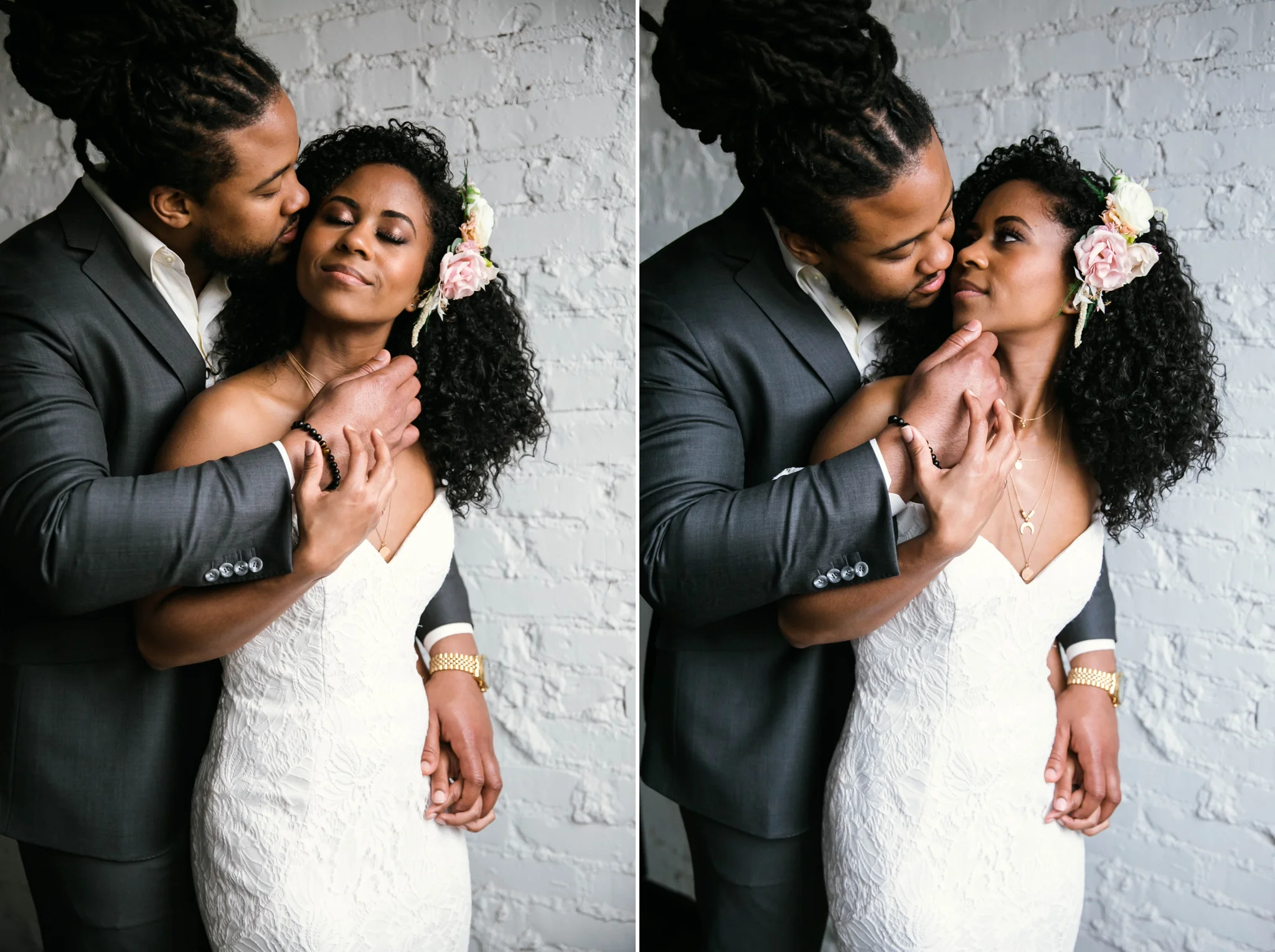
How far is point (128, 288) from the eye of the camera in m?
1.23

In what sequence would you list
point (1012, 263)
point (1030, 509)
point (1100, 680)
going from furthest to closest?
point (1100, 680)
point (1030, 509)
point (1012, 263)

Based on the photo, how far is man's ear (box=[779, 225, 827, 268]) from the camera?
4.31ft

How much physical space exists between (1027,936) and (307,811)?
3.41 feet

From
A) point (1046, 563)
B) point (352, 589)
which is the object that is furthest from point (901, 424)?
point (352, 589)

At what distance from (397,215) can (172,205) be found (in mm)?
269

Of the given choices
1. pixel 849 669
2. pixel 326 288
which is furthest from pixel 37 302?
pixel 849 669

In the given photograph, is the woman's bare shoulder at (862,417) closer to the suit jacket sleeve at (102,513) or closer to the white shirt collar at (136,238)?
the suit jacket sleeve at (102,513)

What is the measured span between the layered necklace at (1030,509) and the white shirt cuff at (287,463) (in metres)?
0.95

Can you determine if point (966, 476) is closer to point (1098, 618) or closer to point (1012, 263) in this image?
point (1012, 263)

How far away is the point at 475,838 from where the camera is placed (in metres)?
1.39

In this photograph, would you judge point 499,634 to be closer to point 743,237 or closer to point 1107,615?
point 743,237

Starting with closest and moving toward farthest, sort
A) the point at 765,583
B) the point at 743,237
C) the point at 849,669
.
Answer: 1. the point at 765,583
2. the point at 743,237
3. the point at 849,669

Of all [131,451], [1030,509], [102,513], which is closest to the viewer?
[102,513]

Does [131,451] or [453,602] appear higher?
[131,451]
